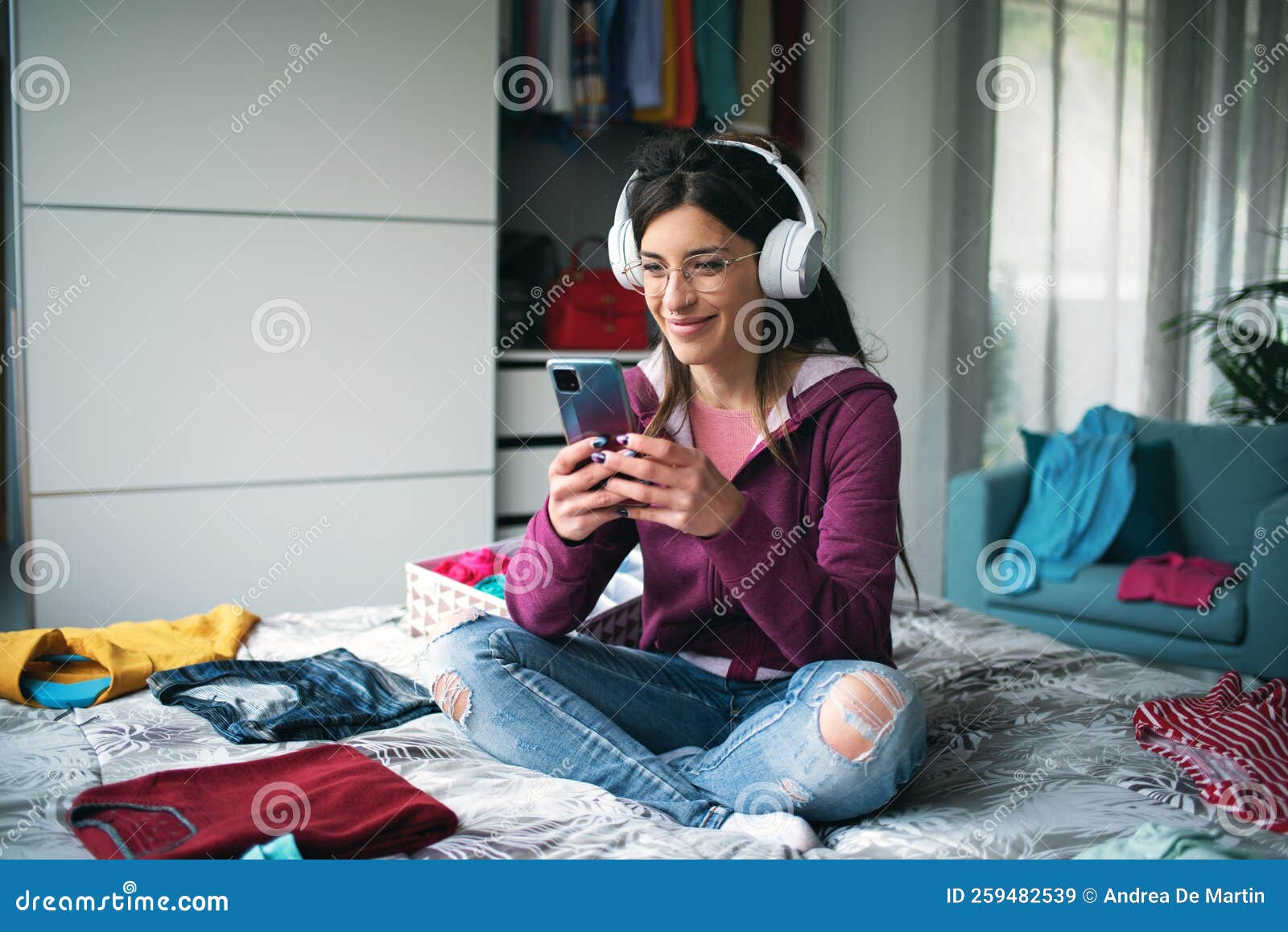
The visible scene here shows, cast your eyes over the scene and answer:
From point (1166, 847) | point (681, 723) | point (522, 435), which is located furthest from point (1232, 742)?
point (522, 435)

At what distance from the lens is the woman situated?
44.8 inches

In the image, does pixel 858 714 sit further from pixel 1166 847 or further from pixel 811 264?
pixel 811 264

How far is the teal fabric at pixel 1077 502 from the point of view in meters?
2.66

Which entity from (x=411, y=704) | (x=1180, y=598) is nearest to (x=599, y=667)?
(x=411, y=704)

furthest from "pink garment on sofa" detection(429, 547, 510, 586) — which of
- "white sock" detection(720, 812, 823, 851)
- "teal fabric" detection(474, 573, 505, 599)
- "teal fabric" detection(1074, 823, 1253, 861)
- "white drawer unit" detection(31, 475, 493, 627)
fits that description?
"teal fabric" detection(1074, 823, 1253, 861)

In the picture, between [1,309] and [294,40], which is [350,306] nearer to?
[294,40]

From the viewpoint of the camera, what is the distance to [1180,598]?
7.97 feet

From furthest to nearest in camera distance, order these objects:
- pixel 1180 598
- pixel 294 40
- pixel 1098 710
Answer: pixel 294 40, pixel 1180 598, pixel 1098 710

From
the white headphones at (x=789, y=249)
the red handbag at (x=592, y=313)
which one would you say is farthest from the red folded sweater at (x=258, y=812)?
the red handbag at (x=592, y=313)

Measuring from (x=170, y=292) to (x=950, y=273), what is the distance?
7.89 feet

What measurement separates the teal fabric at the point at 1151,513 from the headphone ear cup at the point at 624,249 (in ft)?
5.98

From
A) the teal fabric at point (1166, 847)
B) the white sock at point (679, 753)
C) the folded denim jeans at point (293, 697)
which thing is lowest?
the white sock at point (679, 753)

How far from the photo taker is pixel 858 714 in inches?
43.5

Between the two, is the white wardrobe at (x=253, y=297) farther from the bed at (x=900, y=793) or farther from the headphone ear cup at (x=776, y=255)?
the headphone ear cup at (x=776, y=255)
